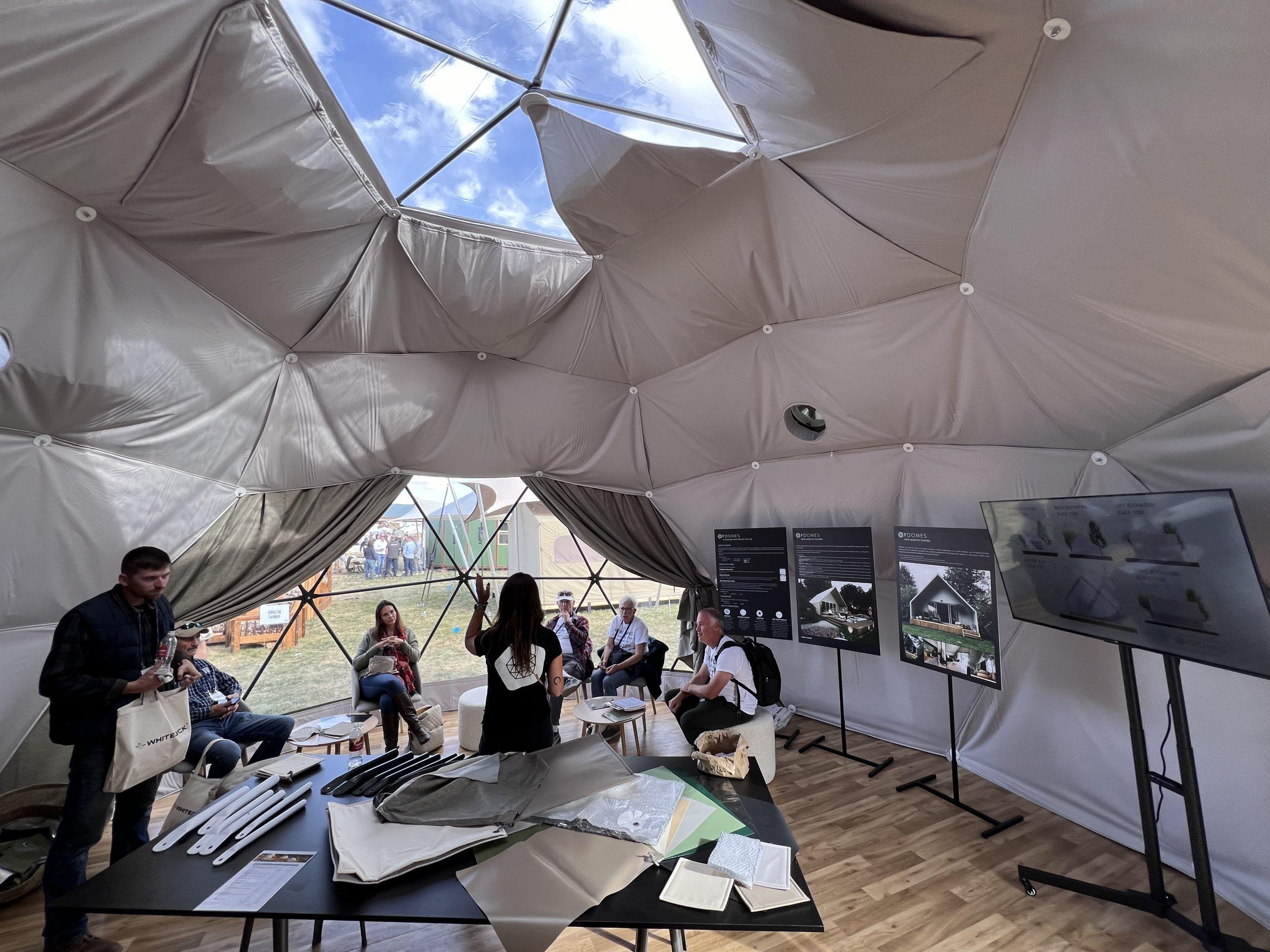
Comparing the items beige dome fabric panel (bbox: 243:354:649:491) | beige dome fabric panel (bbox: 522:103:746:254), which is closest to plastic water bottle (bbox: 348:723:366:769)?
beige dome fabric panel (bbox: 243:354:649:491)

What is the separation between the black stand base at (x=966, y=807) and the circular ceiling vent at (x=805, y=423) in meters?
2.76

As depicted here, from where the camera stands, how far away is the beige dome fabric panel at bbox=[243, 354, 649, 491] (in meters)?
5.02

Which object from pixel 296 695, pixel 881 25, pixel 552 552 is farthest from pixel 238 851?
pixel 296 695

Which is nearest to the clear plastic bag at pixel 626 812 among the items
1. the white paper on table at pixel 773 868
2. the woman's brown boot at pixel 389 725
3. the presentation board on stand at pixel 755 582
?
the white paper on table at pixel 773 868

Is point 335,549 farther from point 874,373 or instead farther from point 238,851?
point 874,373

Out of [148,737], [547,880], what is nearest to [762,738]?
[547,880]

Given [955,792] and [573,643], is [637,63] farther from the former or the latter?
[573,643]

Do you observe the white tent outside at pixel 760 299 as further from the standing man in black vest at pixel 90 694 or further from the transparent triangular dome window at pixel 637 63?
the standing man in black vest at pixel 90 694

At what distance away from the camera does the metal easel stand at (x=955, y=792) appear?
3.68 metres

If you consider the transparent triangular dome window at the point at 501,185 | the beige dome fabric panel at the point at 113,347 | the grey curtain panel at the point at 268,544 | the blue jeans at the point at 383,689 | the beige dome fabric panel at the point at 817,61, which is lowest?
the blue jeans at the point at 383,689

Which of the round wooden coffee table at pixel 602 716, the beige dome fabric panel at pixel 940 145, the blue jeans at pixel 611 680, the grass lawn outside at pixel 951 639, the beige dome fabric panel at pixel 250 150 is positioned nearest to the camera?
the beige dome fabric panel at pixel 940 145

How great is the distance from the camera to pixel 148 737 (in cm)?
272

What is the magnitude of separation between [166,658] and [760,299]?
398 centimetres

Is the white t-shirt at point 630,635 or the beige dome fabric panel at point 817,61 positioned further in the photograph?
the white t-shirt at point 630,635
